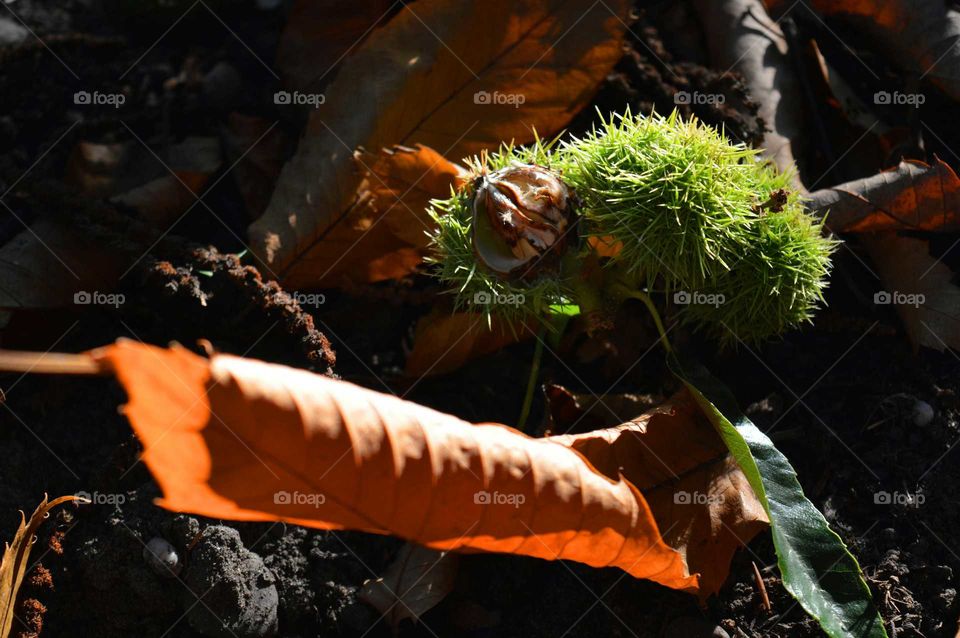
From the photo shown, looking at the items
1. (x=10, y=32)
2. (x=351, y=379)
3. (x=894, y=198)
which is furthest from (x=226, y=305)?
(x=894, y=198)

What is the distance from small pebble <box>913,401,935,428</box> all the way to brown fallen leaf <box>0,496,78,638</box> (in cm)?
172

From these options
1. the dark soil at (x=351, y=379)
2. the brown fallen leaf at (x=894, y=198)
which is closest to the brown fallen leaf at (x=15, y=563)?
the dark soil at (x=351, y=379)

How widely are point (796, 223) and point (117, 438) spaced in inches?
58.4

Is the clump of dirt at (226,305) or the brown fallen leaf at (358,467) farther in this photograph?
the clump of dirt at (226,305)

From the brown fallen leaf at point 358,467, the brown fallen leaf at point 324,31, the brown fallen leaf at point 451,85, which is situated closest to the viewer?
the brown fallen leaf at point 358,467

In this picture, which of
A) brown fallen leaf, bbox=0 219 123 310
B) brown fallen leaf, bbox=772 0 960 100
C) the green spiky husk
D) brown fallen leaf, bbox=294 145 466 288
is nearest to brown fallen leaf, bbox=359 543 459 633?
the green spiky husk

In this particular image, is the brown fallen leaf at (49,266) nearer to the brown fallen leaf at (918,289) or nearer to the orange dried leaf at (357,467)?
the orange dried leaf at (357,467)

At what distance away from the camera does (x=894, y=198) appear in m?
1.91

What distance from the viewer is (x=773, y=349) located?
1.97 meters

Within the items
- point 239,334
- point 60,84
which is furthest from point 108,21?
point 239,334

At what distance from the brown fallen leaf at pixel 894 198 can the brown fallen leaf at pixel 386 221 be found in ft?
2.80

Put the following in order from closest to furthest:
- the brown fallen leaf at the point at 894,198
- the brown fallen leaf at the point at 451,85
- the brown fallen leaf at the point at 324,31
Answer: the brown fallen leaf at the point at 894,198 → the brown fallen leaf at the point at 451,85 → the brown fallen leaf at the point at 324,31

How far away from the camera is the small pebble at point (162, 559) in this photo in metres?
1.59

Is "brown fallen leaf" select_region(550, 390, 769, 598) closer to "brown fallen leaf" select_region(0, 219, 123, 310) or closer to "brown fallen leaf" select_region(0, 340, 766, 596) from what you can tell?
"brown fallen leaf" select_region(0, 340, 766, 596)
